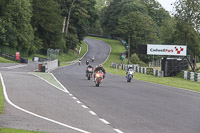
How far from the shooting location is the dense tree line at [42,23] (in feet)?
244

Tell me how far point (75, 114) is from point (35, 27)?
76.3 m

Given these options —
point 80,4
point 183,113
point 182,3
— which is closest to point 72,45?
point 80,4

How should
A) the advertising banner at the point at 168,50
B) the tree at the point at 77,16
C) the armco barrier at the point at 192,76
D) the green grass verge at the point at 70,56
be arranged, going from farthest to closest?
the tree at the point at 77,16 < the green grass verge at the point at 70,56 < the advertising banner at the point at 168,50 < the armco barrier at the point at 192,76

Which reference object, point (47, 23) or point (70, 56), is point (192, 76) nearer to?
point (47, 23)

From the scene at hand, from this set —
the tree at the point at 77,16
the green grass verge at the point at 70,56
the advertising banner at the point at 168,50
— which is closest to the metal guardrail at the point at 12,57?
the advertising banner at the point at 168,50

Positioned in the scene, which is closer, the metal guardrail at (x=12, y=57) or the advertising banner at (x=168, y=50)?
the advertising banner at (x=168, y=50)

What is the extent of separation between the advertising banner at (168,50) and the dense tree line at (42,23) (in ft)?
81.9

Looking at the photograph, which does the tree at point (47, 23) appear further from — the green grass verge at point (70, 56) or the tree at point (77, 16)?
the tree at point (77, 16)

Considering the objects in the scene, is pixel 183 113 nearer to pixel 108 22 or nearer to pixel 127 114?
pixel 127 114

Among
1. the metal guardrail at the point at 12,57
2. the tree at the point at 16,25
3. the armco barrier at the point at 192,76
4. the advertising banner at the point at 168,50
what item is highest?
the tree at the point at 16,25

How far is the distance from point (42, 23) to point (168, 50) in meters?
36.0

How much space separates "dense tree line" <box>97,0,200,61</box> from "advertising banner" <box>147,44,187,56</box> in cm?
1301

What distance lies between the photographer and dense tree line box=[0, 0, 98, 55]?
7425 cm

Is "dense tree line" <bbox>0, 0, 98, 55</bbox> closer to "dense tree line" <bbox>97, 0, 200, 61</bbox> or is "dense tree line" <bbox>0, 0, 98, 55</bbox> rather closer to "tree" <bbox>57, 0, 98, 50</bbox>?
"tree" <bbox>57, 0, 98, 50</bbox>
